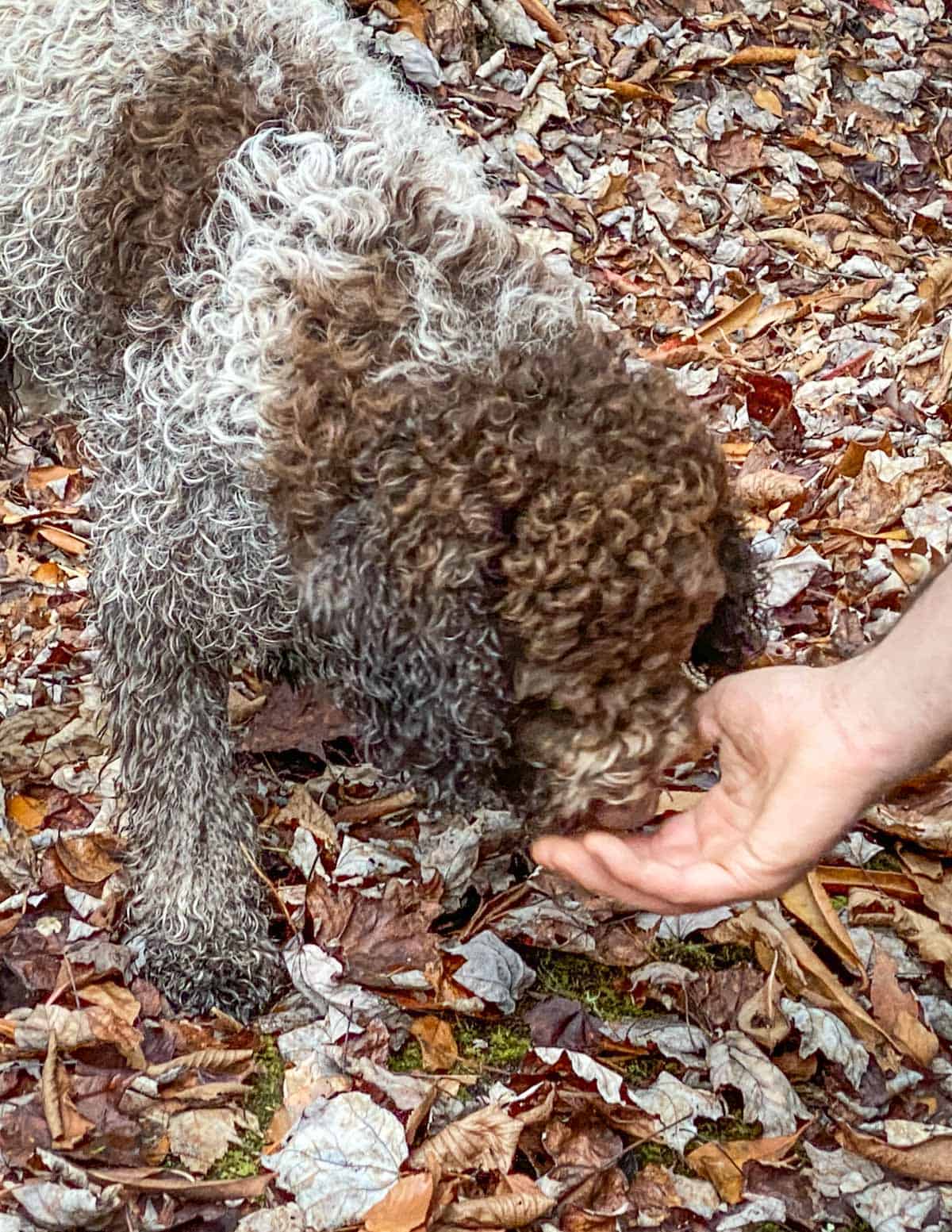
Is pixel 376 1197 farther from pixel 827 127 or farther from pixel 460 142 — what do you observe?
pixel 827 127

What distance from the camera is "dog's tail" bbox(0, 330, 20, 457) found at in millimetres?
3475

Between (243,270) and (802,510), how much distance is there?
7.48ft

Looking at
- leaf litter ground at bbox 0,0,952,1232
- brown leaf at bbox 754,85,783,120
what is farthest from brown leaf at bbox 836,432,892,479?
brown leaf at bbox 754,85,783,120

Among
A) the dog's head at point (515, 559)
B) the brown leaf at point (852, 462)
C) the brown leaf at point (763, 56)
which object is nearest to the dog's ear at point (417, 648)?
the dog's head at point (515, 559)

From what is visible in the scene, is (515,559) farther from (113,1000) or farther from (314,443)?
(113,1000)

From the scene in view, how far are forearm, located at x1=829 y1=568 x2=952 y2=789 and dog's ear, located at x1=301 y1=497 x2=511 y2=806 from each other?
23.9 inches

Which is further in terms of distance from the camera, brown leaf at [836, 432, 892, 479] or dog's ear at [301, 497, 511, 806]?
brown leaf at [836, 432, 892, 479]

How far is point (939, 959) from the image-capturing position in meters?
3.15

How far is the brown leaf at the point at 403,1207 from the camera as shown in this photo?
2.54 m

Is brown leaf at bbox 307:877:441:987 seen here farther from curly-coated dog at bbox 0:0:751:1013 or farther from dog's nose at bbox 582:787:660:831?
dog's nose at bbox 582:787:660:831

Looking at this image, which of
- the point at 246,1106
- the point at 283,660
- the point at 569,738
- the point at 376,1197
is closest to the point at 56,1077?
the point at 246,1106

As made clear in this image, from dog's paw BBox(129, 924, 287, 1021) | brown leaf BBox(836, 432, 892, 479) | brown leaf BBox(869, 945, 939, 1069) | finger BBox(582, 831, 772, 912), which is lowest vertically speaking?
dog's paw BBox(129, 924, 287, 1021)

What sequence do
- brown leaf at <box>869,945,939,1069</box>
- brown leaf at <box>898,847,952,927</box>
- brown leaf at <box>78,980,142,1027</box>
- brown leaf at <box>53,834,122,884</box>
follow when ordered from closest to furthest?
brown leaf at <box>869,945,939,1069</box> < brown leaf at <box>78,980,142,1027</box> < brown leaf at <box>898,847,952,927</box> < brown leaf at <box>53,834,122,884</box>

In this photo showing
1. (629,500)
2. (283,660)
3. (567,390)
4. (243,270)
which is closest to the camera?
(629,500)
